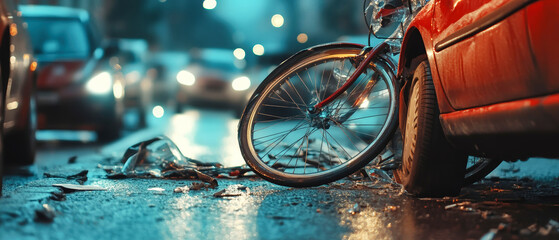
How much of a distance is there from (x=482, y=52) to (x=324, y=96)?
179cm

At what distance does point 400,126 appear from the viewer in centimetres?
486

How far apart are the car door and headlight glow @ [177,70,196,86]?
18597mm

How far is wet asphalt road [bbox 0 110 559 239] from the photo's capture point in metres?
3.53

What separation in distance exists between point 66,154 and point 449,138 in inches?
243

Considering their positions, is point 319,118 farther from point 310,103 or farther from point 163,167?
point 163,167

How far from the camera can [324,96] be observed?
517 cm

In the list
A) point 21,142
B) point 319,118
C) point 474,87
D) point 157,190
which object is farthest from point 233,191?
point 21,142

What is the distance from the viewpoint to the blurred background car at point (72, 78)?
35.1 ft

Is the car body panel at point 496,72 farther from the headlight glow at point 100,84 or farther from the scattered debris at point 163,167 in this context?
the headlight glow at point 100,84

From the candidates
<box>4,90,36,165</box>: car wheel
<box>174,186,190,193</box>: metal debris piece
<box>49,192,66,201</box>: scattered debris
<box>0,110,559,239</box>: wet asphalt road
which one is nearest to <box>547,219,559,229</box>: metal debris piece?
<box>0,110,559,239</box>: wet asphalt road

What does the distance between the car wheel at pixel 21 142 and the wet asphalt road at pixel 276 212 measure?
1.75 meters

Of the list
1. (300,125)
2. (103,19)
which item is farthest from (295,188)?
(103,19)

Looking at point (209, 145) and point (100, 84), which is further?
point (100, 84)

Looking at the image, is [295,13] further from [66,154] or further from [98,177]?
[98,177]
